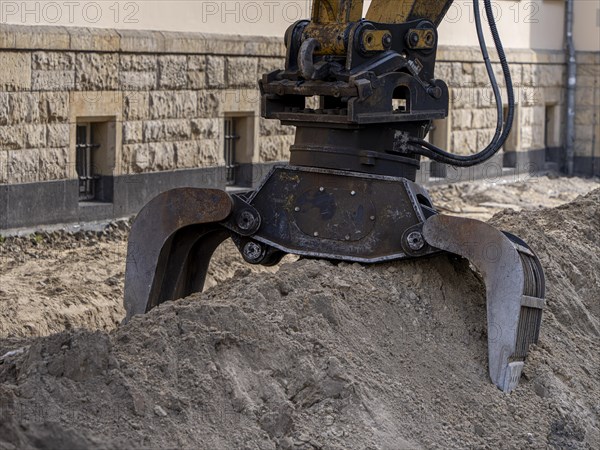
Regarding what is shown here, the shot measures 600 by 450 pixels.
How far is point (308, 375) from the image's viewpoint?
5.64 m

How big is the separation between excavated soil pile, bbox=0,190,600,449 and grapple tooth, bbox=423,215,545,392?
12cm

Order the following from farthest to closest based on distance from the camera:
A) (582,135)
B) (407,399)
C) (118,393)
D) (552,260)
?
(582,135), (552,260), (407,399), (118,393)

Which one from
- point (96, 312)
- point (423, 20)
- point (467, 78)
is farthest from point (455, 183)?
point (423, 20)

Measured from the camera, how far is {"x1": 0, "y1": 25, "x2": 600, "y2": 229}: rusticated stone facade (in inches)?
442

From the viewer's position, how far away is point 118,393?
Answer: 511 cm

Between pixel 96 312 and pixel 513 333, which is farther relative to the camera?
pixel 96 312

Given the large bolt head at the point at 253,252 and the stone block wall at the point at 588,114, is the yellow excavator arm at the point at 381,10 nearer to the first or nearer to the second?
the large bolt head at the point at 253,252

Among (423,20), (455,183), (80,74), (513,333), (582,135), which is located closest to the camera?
(513,333)

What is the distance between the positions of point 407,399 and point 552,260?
2639 mm

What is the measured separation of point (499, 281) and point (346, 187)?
0.99 meters

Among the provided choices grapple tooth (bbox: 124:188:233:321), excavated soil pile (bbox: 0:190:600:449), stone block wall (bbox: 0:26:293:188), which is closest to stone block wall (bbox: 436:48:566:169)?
stone block wall (bbox: 0:26:293:188)

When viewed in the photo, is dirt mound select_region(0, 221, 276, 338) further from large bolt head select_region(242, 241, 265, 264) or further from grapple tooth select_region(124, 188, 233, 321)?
large bolt head select_region(242, 241, 265, 264)

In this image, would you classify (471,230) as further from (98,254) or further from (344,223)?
(98,254)

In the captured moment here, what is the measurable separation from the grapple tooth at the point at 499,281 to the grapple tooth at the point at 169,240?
1.20 metres
